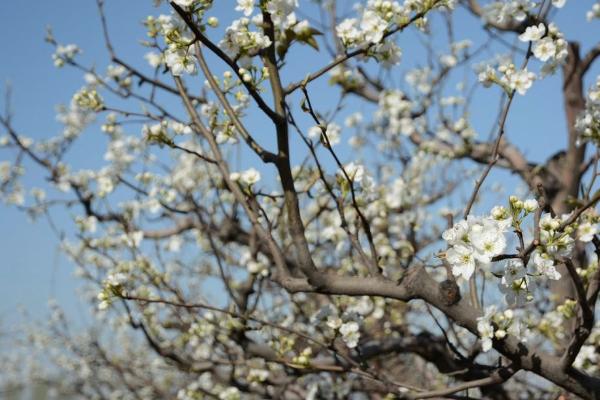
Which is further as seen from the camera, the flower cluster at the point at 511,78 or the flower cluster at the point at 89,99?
the flower cluster at the point at 89,99

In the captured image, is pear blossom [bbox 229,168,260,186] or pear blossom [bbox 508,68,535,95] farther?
pear blossom [bbox 229,168,260,186]

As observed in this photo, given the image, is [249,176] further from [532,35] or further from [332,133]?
[532,35]

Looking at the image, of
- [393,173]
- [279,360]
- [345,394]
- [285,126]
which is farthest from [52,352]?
[285,126]

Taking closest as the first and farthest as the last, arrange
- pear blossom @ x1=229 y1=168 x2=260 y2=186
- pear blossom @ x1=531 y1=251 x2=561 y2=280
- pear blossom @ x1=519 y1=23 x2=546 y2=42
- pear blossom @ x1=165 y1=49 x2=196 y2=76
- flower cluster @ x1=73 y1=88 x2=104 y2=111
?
1. pear blossom @ x1=531 y1=251 x2=561 y2=280
2. pear blossom @ x1=165 y1=49 x2=196 y2=76
3. pear blossom @ x1=519 y1=23 x2=546 y2=42
4. pear blossom @ x1=229 y1=168 x2=260 y2=186
5. flower cluster @ x1=73 y1=88 x2=104 y2=111

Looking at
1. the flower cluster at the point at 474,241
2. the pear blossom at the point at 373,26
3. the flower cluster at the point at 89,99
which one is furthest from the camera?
the flower cluster at the point at 89,99

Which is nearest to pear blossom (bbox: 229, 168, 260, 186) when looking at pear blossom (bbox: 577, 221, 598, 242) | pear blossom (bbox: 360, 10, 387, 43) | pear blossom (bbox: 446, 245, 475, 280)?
pear blossom (bbox: 360, 10, 387, 43)

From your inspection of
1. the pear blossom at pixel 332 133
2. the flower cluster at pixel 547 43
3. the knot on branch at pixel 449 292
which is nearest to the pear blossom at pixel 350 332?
the knot on branch at pixel 449 292

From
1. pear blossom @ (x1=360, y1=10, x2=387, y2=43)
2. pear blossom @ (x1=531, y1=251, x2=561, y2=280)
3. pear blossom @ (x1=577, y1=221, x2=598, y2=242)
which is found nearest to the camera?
pear blossom @ (x1=531, y1=251, x2=561, y2=280)

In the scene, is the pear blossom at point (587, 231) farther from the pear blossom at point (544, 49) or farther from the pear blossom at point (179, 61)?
the pear blossom at point (179, 61)

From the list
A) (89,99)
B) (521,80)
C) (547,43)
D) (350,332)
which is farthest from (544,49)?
(89,99)

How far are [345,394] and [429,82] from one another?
3621 mm

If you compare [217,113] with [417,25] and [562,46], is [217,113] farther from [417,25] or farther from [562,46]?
[562,46]

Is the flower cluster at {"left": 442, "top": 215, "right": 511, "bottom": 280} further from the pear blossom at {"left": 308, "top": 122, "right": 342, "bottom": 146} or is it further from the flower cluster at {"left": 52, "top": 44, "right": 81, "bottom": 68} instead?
the flower cluster at {"left": 52, "top": 44, "right": 81, "bottom": 68}

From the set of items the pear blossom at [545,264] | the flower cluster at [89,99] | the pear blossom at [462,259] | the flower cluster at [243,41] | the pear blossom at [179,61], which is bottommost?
the pear blossom at [462,259]
